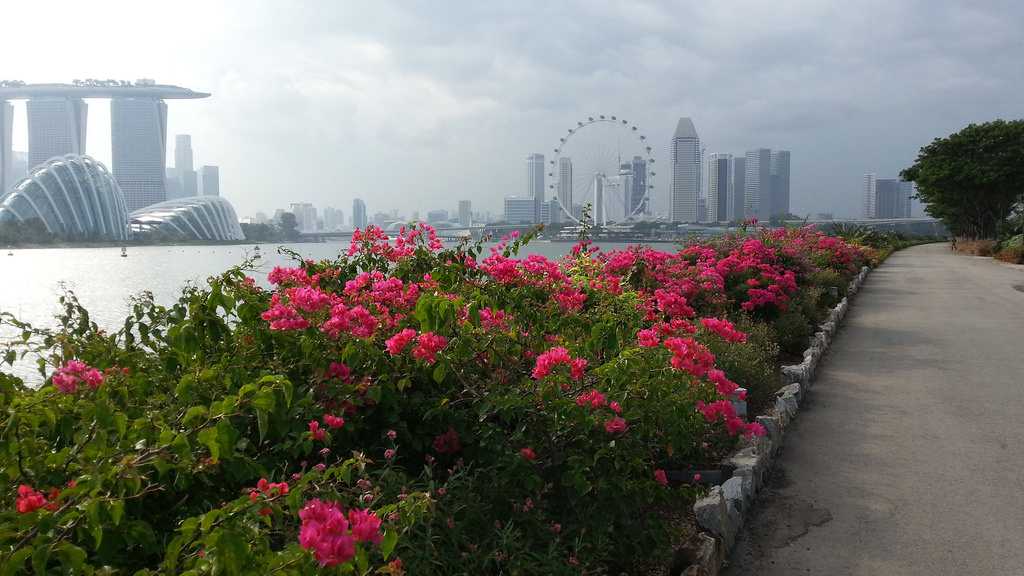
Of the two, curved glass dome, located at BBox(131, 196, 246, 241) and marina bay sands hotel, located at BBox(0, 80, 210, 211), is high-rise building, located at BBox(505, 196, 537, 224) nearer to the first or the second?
curved glass dome, located at BBox(131, 196, 246, 241)

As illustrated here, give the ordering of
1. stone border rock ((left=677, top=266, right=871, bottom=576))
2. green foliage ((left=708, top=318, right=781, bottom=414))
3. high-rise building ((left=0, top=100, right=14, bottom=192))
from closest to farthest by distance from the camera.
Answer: stone border rock ((left=677, top=266, right=871, bottom=576)), green foliage ((left=708, top=318, right=781, bottom=414)), high-rise building ((left=0, top=100, right=14, bottom=192))

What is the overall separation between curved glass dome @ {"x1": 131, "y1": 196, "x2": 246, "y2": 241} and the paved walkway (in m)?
61.6

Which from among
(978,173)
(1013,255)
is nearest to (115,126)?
(978,173)

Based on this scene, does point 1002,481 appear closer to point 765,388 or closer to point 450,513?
point 765,388

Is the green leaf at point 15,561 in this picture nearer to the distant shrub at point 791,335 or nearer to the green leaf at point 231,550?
the green leaf at point 231,550

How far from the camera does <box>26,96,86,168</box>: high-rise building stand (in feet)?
254

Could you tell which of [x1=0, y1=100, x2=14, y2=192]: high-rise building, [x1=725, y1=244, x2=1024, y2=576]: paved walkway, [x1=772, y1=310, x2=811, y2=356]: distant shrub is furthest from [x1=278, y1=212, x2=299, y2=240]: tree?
[x1=725, y1=244, x2=1024, y2=576]: paved walkway

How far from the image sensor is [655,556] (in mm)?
2635

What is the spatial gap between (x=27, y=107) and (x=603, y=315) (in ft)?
311

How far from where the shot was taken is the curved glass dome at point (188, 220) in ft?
198

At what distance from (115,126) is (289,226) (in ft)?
177

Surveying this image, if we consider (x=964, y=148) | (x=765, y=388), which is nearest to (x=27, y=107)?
(x=964, y=148)

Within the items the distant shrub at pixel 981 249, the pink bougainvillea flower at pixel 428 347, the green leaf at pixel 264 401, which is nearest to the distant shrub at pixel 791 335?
the pink bougainvillea flower at pixel 428 347

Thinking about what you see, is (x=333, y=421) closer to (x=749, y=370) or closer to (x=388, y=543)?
(x=388, y=543)
